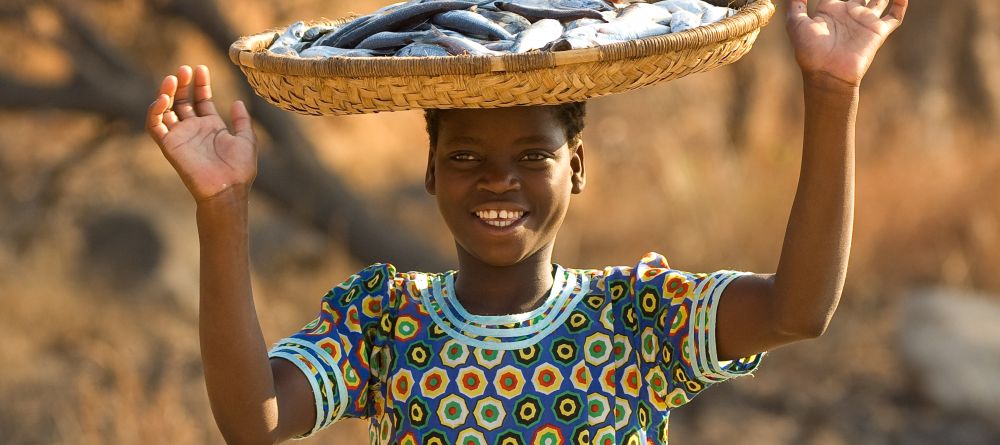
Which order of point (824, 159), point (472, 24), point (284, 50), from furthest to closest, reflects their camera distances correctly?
point (284, 50) → point (472, 24) → point (824, 159)

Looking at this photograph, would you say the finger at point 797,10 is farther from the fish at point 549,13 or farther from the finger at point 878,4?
the fish at point 549,13

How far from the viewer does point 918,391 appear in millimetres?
6211

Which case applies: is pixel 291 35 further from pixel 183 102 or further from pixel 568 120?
pixel 568 120

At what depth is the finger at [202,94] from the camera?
2057mm

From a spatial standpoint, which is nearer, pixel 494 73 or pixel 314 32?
pixel 494 73

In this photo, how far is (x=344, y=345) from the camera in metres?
2.23

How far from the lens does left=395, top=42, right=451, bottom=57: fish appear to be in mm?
1977

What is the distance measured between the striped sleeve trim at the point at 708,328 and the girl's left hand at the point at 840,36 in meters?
0.36

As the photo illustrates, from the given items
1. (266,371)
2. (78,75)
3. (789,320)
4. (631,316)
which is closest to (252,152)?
(266,371)

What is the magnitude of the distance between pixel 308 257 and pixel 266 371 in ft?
17.6

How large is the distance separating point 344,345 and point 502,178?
38 centimetres

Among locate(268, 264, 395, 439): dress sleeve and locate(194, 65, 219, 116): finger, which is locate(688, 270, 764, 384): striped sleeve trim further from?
locate(194, 65, 219, 116): finger

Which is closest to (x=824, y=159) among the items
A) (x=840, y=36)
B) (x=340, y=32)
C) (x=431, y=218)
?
(x=840, y=36)

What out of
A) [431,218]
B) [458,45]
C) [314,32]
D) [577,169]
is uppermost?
[458,45]
